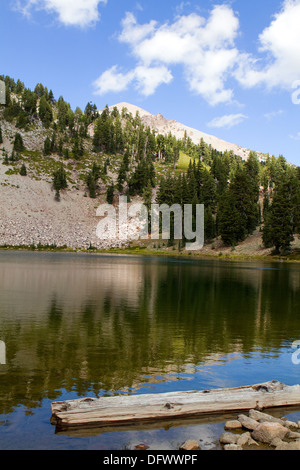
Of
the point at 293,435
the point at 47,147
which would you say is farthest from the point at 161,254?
the point at 293,435

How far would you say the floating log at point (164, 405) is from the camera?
9016 mm

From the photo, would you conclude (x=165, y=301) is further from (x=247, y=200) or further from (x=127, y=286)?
(x=247, y=200)

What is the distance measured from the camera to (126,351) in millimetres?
15758

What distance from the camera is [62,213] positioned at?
14738 cm

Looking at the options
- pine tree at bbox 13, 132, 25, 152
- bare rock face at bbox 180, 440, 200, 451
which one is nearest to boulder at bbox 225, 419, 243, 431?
bare rock face at bbox 180, 440, 200, 451

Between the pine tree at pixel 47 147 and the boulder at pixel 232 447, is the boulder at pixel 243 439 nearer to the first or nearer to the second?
the boulder at pixel 232 447

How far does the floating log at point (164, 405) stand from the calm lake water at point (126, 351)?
0.34 meters

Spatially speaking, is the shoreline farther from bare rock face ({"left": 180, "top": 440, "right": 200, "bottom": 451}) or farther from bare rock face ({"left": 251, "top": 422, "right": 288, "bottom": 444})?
bare rock face ({"left": 180, "top": 440, "right": 200, "bottom": 451})

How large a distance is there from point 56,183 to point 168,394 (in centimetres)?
14855

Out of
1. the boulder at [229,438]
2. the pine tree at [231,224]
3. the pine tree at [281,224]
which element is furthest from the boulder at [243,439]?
the pine tree at [231,224]

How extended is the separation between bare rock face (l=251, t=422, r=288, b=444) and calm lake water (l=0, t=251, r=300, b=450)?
0.93m

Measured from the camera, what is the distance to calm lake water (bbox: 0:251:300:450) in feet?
29.4
